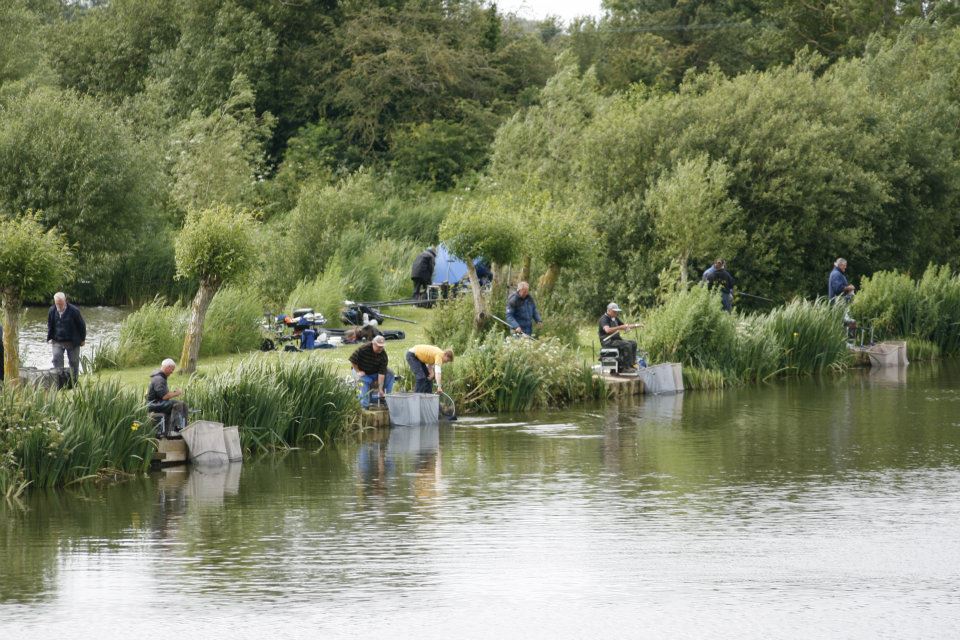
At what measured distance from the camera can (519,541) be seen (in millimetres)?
14188

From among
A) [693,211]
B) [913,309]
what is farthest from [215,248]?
[913,309]

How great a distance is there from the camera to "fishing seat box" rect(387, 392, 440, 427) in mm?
22172

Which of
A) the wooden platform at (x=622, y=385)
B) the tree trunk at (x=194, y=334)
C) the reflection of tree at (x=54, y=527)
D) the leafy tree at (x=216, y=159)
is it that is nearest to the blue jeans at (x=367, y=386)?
the tree trunk at (x=194, y=334)

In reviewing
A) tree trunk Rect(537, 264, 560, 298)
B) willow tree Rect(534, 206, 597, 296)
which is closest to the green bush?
willow tree Rect(534, 206, 597, 296)

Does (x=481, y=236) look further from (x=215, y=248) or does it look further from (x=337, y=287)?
(x=337, y=287)

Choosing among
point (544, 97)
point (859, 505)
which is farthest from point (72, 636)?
point (544, 97)

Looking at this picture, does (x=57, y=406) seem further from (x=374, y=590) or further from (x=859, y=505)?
(x=859, y=505)

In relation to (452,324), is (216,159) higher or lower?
higher

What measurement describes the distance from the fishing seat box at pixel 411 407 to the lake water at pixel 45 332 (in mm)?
7209

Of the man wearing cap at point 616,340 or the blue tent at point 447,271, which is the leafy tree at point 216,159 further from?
the man wearing cap at point 616,340

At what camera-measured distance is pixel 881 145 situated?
129 ft

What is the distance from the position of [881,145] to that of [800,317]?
10858 millimetres

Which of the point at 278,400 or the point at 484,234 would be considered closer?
the point at 278,400

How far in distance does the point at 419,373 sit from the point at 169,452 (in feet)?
17.1
